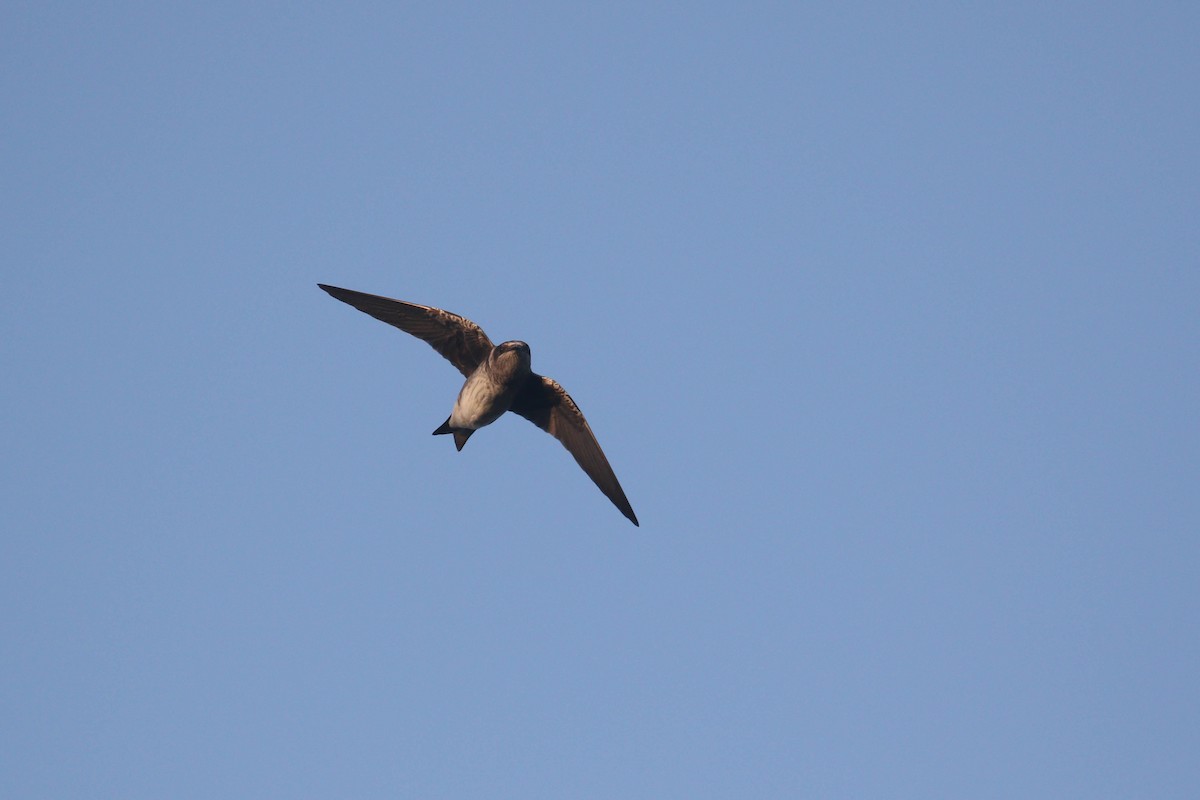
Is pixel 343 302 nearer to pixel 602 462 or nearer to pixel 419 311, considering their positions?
pixel 419 311

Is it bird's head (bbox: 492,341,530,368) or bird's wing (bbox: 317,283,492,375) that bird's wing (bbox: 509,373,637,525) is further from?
bird's head (bbox: 492,341,530,368)

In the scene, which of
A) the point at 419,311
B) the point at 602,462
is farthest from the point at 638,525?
the point at 419,311

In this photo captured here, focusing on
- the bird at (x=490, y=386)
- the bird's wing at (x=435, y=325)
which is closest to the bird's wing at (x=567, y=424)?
the bird at (x=490, y=386)

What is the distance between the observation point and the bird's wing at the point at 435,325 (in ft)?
70.4

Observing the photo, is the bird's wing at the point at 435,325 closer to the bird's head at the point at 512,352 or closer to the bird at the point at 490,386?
the bird at the point at 490,386

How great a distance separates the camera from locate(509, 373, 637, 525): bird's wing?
2227 centimetres

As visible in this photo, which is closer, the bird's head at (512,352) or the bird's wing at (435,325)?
the bird's head at (512,352)

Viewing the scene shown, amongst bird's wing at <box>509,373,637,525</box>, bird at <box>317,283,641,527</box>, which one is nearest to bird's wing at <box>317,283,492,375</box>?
bird at <box>317,283,641,527</box>

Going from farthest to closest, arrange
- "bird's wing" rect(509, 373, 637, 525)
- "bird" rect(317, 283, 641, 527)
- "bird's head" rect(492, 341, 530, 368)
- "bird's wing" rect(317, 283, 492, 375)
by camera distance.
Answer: "bird's wing" rect(509, 373, 637, 525), "bird's wing" rect(317, 283, 492, 375), "bird" rect(317, 283, 641, 527), "bird's head" rect(492, 341, 530, 368)

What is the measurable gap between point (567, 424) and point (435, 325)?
111 inches

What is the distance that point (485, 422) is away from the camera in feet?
71.3

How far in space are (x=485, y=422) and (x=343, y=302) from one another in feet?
9.86

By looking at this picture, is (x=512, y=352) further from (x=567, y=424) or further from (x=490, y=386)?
(x=567, y=424)

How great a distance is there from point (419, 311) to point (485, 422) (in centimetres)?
211
